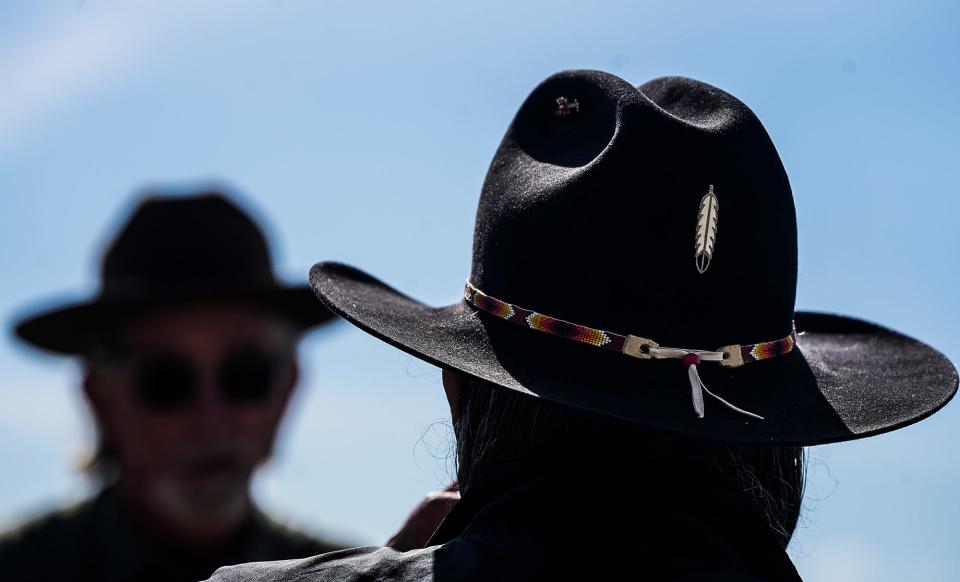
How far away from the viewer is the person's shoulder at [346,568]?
254 cm

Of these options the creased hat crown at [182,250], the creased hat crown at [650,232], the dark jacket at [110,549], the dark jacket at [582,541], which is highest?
the creased hat crown at [650,232]

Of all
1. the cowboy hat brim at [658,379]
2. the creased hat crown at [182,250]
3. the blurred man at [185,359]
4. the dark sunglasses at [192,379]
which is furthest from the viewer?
the creased hat crown at [182,250]

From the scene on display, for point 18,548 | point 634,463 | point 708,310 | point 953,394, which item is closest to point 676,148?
point 708,310

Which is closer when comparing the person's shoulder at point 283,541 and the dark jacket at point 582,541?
the dark jacket at point 582,541

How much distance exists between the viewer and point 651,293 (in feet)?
9.12

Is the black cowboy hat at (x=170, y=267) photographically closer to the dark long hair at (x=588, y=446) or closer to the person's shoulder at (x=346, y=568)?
the dark long hair at (x=588, y=446)

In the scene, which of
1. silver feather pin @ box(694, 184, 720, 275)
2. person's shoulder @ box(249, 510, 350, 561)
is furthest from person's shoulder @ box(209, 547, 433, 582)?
person's shoulder @ box(249, 510, 350, 561)

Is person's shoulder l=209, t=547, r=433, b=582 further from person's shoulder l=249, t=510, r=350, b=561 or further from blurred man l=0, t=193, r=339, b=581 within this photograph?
blurred man l=0, t=193, r=339, b=581

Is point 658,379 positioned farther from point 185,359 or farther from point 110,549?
point 185,359

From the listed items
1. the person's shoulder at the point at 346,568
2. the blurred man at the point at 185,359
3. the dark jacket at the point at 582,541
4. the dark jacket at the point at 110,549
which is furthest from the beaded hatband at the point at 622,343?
the blurred man at the point at 185,359

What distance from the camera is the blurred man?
8.94 meters

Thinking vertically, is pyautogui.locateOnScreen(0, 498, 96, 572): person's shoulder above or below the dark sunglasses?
below

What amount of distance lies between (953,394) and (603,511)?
109cm

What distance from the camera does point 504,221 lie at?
9.52ft
